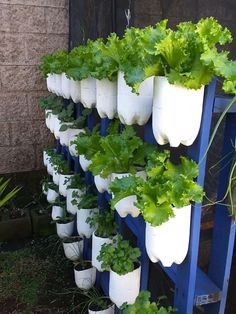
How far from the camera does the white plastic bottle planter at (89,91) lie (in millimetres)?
1584

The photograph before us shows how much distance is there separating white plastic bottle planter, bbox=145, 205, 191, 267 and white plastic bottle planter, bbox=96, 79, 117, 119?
525 mm

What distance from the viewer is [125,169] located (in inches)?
51.1

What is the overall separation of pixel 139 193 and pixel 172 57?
0.40 meters

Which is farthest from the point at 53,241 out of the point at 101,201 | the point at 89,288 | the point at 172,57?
the point at 172,57

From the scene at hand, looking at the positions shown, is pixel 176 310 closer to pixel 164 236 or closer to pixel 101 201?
pixel 164 236

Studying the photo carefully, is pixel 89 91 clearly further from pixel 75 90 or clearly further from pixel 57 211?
pixel 57 211

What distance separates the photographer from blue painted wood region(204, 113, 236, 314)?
3.92 feet

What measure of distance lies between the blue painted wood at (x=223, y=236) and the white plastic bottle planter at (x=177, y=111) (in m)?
0.22

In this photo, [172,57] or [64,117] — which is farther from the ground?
[172,57]

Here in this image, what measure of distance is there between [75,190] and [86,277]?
1.66ft

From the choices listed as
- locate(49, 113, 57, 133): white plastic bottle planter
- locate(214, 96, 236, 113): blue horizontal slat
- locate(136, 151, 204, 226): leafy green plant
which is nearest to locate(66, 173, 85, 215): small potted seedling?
locate(49, 113, 57, 133): white plastic bottle planter

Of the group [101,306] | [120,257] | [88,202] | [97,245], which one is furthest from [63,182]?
[120,257]

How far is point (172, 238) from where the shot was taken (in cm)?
106

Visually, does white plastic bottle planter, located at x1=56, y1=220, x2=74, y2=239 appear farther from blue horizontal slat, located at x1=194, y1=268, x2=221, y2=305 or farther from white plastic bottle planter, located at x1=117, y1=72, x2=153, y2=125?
white plastic bottle planter, located at x1=117, y1=72, x2=153, y2=125
